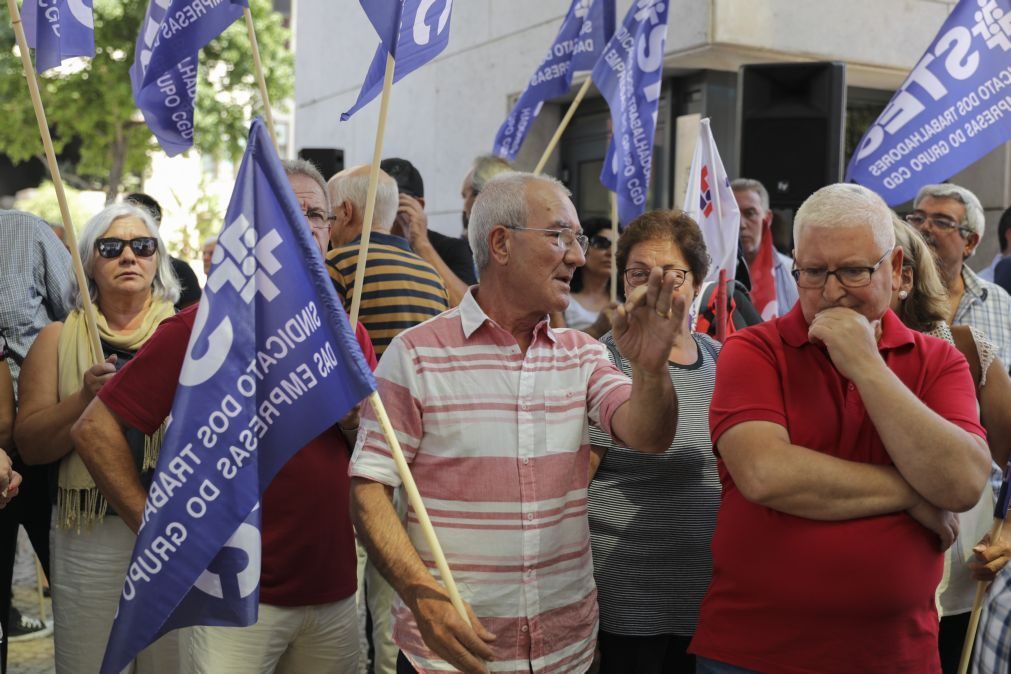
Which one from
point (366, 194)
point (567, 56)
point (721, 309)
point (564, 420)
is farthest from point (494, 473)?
point (567, 56)

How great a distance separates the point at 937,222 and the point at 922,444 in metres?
2.85

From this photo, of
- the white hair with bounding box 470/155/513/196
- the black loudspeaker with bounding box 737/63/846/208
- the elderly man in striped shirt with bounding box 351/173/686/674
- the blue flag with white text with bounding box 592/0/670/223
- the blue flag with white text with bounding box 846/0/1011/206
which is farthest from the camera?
the black loudspeaker with bounding box 737/63/846/208

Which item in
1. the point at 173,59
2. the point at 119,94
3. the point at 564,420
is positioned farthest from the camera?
the point at 119,94

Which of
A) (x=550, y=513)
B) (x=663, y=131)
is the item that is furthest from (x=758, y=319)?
(x=663, y=131)

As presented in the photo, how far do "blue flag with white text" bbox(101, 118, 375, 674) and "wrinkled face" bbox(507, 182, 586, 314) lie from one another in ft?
1.66

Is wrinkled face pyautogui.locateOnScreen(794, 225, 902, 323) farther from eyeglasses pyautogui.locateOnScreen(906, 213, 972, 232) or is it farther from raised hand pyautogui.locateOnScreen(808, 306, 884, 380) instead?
eyeglasses pyautogui.locateOnScreen(906, 213, 972, 232)

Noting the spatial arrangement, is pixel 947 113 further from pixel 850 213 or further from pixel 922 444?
pixel 922 444

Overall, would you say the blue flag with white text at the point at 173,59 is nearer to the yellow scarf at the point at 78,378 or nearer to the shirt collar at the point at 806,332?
the yellow scarf at the point at 78,378

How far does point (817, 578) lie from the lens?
8.97ft

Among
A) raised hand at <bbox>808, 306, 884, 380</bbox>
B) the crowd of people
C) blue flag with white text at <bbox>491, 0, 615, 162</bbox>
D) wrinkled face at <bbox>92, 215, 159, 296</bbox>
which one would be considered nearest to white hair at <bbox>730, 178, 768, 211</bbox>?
blue flag with white text at <bbox>491, 0, 615, 162</bbox>

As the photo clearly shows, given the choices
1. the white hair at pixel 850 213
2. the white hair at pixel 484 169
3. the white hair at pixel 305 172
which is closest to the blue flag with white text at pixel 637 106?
the white hair at pixel 484 169

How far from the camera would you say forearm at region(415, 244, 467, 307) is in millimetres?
5570

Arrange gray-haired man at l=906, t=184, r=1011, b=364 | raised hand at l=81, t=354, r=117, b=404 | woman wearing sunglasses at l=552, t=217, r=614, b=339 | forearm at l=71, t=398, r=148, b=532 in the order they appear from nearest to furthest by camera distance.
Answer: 1. forearm at l=71, t=398, r=148, b=532
2. raised hand at l=81, t=354, r=117, b=404
3. gray-haired man at l=906, t=184, r=1011, b=364
4. woman wearing sunglasses at l=552, t=217, r=614, b=339

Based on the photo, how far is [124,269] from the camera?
428 cm
